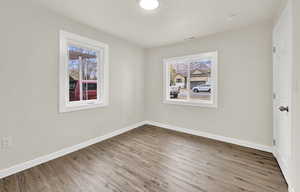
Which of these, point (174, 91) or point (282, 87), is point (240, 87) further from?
point (174, 91)

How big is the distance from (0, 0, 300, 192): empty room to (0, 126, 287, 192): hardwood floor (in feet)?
0.06

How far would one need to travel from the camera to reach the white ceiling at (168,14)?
80.2 inches

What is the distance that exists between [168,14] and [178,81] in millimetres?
1959

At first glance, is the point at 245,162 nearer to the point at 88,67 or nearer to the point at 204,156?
the point at 204,156

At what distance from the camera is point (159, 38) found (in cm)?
345

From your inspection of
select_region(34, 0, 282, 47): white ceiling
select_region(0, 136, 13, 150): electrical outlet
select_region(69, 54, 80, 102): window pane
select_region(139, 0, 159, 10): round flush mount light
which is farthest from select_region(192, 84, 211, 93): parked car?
select_region(0, 136, 13, 150): electrical outlet

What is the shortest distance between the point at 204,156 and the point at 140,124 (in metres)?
2.25

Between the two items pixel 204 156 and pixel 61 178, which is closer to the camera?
pixel 61 178

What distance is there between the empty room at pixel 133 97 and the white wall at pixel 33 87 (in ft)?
0.05

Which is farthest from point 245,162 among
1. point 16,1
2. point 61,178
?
point 16,1

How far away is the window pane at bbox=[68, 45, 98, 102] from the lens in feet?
8.96

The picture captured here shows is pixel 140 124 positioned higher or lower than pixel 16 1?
lower

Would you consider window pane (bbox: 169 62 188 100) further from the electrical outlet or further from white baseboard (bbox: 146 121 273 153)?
the electrical outlet

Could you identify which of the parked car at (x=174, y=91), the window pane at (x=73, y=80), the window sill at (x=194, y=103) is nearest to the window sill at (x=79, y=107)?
the window pane at (x=73, y=80)
